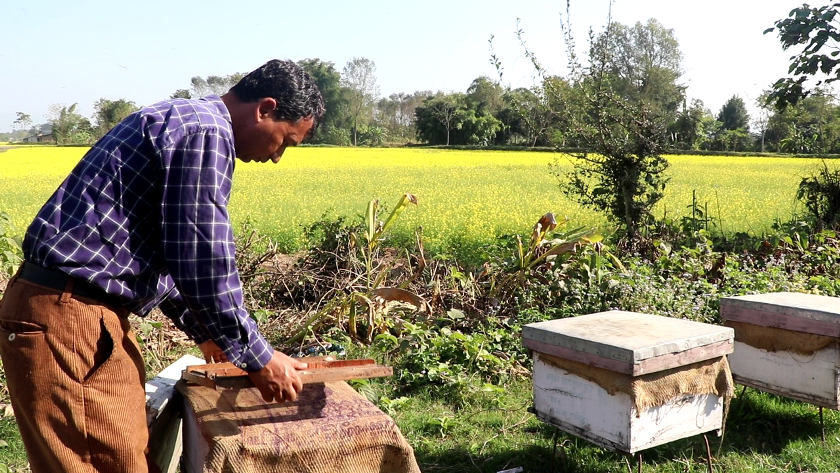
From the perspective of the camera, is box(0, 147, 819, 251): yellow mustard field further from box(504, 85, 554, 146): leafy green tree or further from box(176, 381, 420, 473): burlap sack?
box(176, 381, 420, 473): burlap sack

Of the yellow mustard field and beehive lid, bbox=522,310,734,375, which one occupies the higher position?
beehive lid, bbox=522,310,734,375

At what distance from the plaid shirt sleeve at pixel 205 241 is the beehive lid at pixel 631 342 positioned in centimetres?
155

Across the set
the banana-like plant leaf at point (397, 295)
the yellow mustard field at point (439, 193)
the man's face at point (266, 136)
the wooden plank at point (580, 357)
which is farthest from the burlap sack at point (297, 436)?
the yellow mustard field at point (439, 193)

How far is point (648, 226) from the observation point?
26.5 feet

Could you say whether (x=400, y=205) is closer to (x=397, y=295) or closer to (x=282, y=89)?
(x=397, y=295)

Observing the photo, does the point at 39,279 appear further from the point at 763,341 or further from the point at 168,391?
the point at 763,341

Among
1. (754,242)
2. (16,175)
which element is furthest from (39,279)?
(16,175)

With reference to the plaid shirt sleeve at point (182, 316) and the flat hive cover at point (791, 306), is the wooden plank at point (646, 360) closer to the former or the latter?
the flat hive cover at point (791, 306)

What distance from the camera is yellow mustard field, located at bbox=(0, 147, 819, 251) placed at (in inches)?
394

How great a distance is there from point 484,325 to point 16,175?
57.1 feet

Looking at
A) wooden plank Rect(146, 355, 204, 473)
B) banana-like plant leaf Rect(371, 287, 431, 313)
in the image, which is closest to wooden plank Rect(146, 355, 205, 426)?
wooden plank Rect(146, 355, 204, 473)

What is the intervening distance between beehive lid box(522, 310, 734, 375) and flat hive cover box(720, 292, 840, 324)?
837 mm

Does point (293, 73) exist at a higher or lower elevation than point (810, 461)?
higher

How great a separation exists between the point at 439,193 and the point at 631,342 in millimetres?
11560
